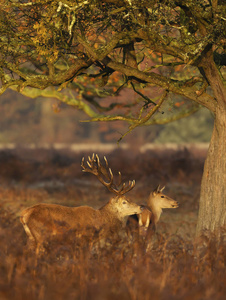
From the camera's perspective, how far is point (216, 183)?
440 inches

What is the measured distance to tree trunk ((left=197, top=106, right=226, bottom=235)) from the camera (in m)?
11.1

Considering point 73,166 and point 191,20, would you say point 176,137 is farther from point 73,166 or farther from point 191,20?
point 191,20

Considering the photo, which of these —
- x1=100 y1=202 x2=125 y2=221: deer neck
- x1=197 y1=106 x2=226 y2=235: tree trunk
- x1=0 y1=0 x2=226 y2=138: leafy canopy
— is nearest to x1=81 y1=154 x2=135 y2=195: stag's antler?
x1=100 y1=202 x2=125 y2=221: deer neck

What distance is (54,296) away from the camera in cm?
662

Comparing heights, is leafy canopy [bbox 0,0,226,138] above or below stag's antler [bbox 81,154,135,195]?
above

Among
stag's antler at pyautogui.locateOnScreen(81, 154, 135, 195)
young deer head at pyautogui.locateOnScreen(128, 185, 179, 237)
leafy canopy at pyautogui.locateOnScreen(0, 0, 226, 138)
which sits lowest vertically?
young deer head at pyautogui.locateOnScreen(128, 185, 179, 237)

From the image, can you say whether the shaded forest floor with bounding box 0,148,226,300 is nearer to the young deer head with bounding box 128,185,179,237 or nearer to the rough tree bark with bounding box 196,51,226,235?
the rough tree bark with bounding box 196,51,226,235

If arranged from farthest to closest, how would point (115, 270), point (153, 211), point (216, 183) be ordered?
point (153, 211) → point (216, 183) → point (115, 270)

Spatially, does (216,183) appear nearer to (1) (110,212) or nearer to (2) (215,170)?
(2) (215,170)

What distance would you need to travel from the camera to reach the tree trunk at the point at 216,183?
11.1m

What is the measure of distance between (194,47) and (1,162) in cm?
1418

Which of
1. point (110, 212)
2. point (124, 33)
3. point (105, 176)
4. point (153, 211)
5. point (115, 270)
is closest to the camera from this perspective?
point (115, 270)

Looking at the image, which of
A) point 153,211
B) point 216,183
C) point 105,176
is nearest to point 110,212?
point 105,176

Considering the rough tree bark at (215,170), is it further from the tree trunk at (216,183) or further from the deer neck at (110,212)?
the deer neck at (110,212)
